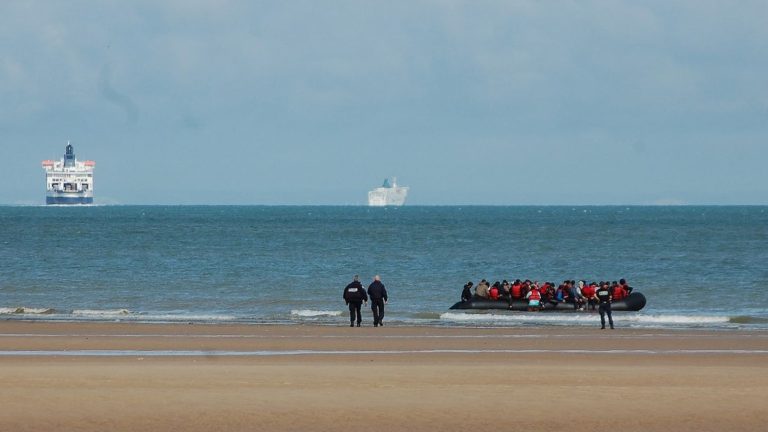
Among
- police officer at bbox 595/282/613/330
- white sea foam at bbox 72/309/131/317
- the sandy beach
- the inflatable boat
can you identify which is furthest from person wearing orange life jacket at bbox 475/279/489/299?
white sea foam at bbox 72/309/131/317

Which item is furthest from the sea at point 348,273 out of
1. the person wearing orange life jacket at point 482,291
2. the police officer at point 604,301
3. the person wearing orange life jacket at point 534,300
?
the police officer at point 604,301

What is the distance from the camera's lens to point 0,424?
14359 millimetres

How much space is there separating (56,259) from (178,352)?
4949 centimetres

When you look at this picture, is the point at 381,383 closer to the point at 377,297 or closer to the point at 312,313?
the point at 377,297

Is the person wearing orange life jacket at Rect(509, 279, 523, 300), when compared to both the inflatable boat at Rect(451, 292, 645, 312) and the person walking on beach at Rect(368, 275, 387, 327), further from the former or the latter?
the person walking on beach at Rect(368, 275, 387, 327)

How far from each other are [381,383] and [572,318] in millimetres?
17604

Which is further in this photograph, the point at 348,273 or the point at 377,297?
the point at 348,273

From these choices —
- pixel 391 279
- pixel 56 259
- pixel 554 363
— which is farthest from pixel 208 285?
pixel 554 363

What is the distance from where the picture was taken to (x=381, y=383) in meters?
17.9

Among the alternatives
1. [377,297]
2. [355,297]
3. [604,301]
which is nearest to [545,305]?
[604,301]

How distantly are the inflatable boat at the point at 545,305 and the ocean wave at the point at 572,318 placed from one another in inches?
26.2

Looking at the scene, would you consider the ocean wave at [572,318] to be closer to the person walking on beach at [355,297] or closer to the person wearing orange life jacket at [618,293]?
the person wearing orange life jacket at [618,293]

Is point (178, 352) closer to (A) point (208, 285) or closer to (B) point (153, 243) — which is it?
(A) point (208, 285)

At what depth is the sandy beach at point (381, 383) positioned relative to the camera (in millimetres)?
14883
